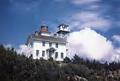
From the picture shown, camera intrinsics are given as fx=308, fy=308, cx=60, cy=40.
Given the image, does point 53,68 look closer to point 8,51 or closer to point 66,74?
point 66,74

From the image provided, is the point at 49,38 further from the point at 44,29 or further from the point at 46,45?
the point at 44,29

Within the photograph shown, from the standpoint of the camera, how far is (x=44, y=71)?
1768 inches

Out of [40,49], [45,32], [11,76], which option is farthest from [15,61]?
[45,32]

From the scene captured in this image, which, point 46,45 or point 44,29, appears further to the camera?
point 44,29

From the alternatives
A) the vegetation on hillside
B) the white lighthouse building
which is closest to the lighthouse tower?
the white lighthouse building

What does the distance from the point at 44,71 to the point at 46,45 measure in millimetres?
17641

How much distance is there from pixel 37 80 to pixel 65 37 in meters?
26.6

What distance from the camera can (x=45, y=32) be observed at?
2591 inches

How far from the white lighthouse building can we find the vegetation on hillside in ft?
28.4

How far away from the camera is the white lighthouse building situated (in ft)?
199

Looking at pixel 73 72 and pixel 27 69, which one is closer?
pixel 27 69

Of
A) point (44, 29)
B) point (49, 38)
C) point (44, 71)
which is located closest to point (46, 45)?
point (49, 38)

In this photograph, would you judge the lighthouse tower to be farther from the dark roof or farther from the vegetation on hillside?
the vegetation on hillside

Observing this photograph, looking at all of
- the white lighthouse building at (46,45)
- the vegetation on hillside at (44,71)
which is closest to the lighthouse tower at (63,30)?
the white lighthouse building at (46,45)
